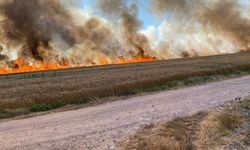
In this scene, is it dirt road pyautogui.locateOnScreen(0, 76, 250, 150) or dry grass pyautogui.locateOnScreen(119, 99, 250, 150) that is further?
dirt road pyautogui.locateOnScreen(0, 76, 250, 150)

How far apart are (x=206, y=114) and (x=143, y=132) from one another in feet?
13.0

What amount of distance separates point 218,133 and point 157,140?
7.70 ft

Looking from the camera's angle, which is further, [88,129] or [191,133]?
[88,129]

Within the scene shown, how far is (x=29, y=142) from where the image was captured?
1202 cm

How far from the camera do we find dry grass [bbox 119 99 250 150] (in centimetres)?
1050

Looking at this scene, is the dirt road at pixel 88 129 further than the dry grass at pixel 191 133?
Yes

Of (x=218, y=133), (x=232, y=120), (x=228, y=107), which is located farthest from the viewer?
(x=228, y=107)

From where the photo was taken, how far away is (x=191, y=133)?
39.4ft

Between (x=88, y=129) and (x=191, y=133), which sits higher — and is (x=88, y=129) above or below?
above

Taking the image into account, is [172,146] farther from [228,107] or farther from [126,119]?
[228,107]

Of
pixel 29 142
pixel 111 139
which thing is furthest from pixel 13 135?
pixel 111 139

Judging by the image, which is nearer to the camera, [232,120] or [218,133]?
[218,133]

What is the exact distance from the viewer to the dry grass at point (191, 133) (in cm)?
1050

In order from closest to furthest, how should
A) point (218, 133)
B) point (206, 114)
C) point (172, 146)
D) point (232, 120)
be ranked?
point (172, 146) → point (218, 133) → point (232, 120) → point (206, 114)
